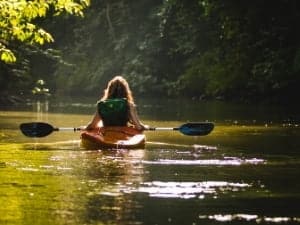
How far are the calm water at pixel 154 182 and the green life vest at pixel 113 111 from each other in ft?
2.54

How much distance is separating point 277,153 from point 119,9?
5285 cm

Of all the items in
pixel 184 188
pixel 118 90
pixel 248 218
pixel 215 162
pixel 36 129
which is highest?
pixel 118 90

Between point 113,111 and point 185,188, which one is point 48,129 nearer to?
point 113,111

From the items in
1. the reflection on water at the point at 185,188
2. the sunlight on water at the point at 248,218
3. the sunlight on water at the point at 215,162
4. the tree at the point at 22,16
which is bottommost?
the sunlight on water at the point at 248,218

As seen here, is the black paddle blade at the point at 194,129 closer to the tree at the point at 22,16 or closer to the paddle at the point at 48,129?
the paddle at the point at 48,129

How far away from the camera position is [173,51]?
2331 inches

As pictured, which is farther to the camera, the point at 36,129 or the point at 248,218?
the point at 36,129

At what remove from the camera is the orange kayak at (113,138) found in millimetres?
16234

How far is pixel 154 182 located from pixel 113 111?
6.19 m

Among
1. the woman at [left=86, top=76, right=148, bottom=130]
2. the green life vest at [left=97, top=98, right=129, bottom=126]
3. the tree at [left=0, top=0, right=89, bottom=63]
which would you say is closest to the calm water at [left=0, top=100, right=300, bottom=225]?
the woman at [left=86, top=76, right=148, bottom=130]

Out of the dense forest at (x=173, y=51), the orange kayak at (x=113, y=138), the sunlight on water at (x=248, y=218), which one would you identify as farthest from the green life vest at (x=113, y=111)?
the dense forest at (x=173, y=51)

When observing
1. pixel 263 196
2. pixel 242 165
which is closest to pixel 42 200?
pixel 263 196

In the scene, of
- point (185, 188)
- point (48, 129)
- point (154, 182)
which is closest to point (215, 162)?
point (154, 182)

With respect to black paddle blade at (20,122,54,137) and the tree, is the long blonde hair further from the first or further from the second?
the tree
